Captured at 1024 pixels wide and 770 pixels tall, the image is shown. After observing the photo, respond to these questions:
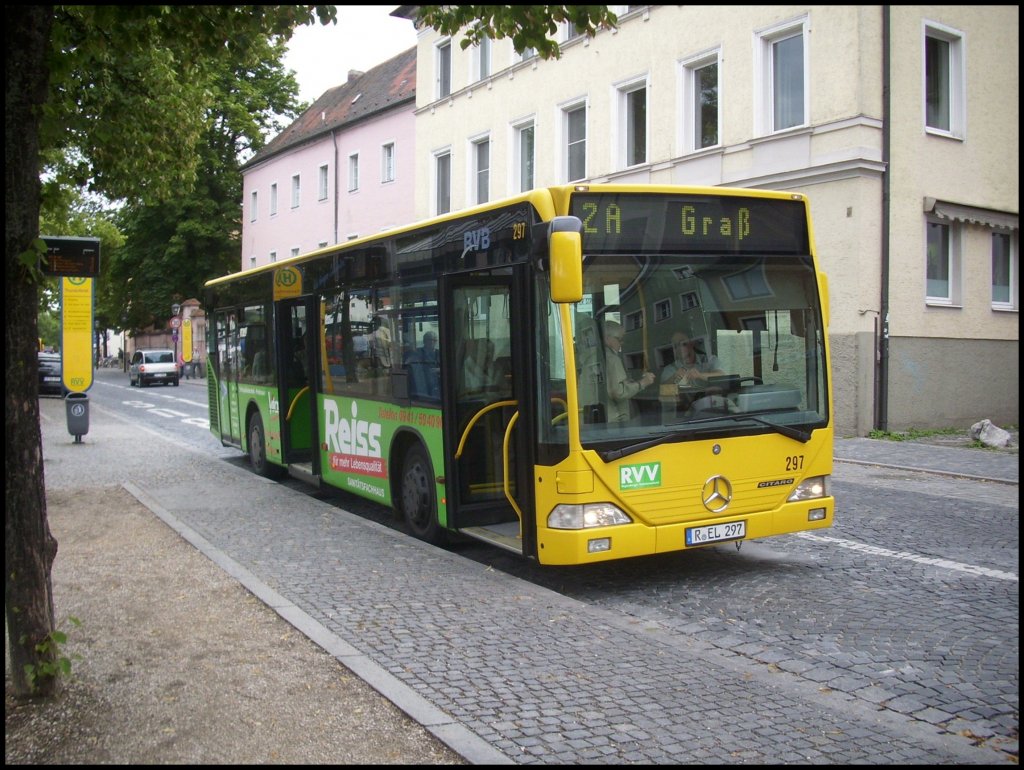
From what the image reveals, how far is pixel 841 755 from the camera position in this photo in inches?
160

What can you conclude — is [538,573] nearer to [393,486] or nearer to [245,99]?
[393,486]

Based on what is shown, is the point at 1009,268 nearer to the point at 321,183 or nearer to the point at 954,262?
the point at 954,262

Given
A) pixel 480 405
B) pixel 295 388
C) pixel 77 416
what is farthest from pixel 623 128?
pixel 480 405

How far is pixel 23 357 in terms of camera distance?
4.32m

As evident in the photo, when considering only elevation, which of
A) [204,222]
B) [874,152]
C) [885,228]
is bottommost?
[885,228]

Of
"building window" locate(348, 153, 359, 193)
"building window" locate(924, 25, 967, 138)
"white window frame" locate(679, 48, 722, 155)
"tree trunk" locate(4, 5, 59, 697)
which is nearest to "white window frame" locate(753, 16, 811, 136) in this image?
"white window frame" locate(679, 48, 722, 155)

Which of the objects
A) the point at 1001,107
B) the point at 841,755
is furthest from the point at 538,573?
the point at 1001,107

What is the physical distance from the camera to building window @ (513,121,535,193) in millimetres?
27344

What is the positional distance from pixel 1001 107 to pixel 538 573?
17331 millimetres

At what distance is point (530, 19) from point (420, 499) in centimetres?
436

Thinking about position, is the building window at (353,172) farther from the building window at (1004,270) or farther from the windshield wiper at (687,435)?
the windshield wiper at (687,435)

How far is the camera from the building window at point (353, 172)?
38.0 metres

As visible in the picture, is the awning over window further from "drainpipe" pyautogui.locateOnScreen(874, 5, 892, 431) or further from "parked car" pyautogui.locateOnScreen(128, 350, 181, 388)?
"parked car" pyautogui.locateOnScreen(128, 350, 181, 388)

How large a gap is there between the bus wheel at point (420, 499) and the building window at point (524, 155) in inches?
761
